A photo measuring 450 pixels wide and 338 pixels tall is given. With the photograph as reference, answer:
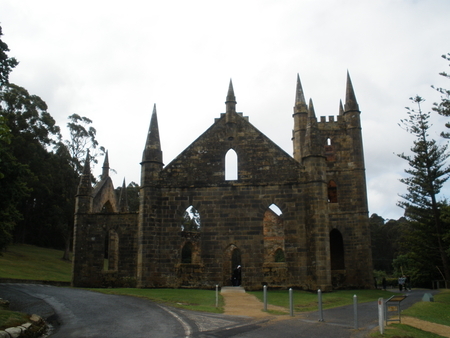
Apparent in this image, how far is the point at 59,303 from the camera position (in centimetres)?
1648

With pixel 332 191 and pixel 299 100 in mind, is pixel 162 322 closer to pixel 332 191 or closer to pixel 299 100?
pixel 332 191

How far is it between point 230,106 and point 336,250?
14767 mm

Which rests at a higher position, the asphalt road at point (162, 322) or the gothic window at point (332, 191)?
the gothic window at point (332, 191)

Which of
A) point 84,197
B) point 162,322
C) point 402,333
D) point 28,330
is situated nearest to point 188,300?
point 162,322

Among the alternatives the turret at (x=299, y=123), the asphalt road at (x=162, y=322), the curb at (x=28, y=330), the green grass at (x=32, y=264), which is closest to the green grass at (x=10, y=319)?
the curb at (x=28, y=330)

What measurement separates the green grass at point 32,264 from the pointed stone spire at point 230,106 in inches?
757

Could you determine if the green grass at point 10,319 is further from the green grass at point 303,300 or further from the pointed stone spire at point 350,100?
the pointed stone spire at point 350,100

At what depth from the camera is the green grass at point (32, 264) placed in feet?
113

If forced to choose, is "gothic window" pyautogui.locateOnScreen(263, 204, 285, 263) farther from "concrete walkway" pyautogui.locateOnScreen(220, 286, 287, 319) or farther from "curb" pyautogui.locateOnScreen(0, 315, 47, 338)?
"curb" pyautogui.locateOnScreen(0, 315, 47, 338)

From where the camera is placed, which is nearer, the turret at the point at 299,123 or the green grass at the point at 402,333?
the green grass at the point at 402,333

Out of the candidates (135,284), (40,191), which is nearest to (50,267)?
(40,191)

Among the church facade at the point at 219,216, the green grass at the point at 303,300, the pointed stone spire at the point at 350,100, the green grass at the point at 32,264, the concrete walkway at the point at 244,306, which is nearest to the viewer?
the concrete walkway at the point at 244,306

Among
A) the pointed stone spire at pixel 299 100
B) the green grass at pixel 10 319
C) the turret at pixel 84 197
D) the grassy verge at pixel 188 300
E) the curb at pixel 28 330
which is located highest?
the pointed stone spire at pixel 299 100

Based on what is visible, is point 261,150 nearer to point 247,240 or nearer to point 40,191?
point 247,240
